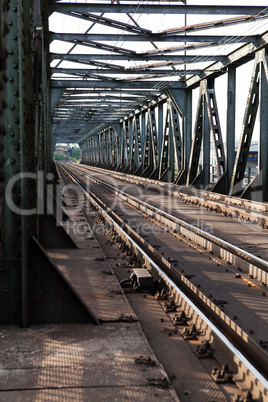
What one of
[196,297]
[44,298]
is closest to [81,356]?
[44,298]

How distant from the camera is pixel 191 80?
90.9ft

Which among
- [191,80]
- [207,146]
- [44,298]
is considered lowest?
[44,298]

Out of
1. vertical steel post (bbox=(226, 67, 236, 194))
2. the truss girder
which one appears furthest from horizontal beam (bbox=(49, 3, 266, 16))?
vertical steel post (bbox=(226, 67, 236, 194))

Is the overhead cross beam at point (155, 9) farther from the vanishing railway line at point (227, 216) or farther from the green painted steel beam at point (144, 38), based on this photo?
the vanishing railway line at point (227, 216)

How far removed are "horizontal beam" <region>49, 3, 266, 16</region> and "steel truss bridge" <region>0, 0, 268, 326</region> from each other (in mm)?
32

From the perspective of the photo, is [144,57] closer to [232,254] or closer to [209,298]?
[232,254]

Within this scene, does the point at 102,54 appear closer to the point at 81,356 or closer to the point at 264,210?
the point at 264,210

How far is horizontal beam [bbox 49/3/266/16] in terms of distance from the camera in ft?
52.1

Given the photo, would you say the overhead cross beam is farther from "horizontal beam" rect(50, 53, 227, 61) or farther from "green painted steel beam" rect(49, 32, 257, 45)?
"horizontal beam" rect(50, 53, 227, 61)

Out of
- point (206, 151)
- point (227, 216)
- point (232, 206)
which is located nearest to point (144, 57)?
point (206, 151)

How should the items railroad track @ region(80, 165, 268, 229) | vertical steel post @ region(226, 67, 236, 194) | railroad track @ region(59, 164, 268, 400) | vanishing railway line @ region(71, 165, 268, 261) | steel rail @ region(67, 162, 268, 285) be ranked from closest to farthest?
railroad track @ region(59, 164, 268, 400), steel rail @ region(67, 162, 268, 285), vanishing railway line @ region(71, 165, 268, 261), railroad track @ region(80, 165, 268, 229), vertical steel post @ region(226, 67, 236, 194)

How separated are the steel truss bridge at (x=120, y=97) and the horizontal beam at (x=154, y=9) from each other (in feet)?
0.11

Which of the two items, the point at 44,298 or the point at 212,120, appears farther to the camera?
the point at 212,120

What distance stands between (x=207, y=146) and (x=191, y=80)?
4.91 metres
